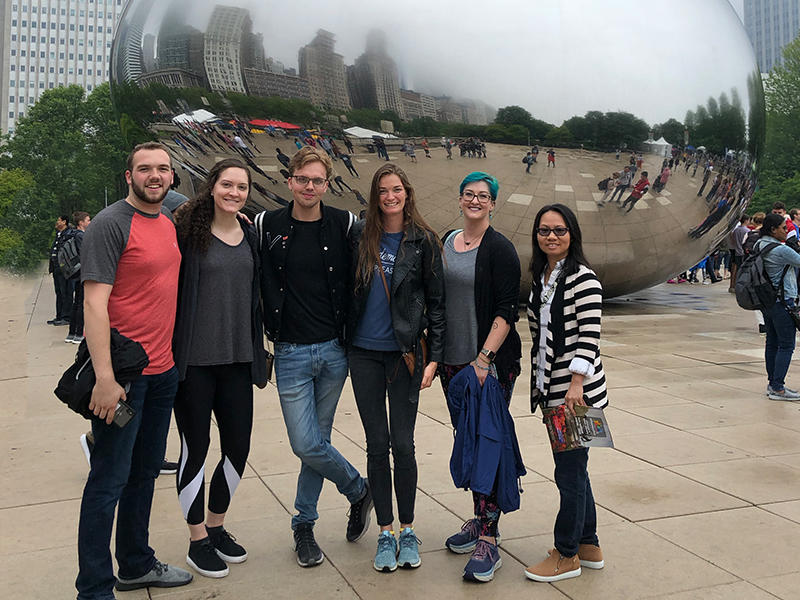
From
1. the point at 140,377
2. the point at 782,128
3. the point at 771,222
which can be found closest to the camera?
the point at 140,377

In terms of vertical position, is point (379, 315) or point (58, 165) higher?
point (58, 165)

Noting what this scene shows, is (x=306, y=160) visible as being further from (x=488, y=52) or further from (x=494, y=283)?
(x=488, y=52)

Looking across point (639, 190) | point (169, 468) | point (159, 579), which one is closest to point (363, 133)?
point (639, 190)

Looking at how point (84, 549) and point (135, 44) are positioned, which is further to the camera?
point (135, 44)

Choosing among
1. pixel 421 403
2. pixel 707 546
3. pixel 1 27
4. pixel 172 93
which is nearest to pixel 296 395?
pixel 707 546

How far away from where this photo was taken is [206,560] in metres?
3.28

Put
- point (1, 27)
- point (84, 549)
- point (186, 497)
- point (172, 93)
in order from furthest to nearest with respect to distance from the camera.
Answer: point (1, 27)
point (172, 93)
point (186, 497)
point (84, 549)

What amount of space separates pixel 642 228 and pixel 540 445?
221 inches

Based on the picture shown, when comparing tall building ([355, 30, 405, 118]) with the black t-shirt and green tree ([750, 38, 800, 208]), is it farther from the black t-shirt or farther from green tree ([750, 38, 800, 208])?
green tree ([750, 38, 800, 208])

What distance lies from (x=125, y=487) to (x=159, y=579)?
414 mm

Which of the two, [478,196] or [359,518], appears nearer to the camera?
[478,196]

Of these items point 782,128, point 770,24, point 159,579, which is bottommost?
point 159,579

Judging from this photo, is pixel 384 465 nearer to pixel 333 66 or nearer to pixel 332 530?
pixel 332 530

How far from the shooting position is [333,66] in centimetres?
855
